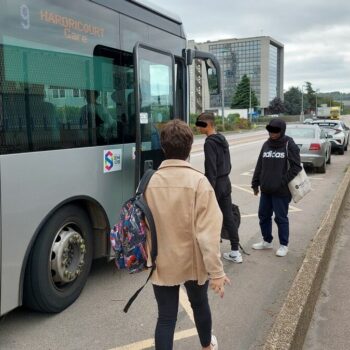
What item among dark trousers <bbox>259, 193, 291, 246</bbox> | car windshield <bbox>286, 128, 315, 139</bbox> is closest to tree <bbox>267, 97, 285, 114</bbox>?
car windshield <bbox>286, 128, 315, 139</bbox>

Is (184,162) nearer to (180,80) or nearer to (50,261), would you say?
(50,261)

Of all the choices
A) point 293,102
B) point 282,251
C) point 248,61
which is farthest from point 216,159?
point 248,61

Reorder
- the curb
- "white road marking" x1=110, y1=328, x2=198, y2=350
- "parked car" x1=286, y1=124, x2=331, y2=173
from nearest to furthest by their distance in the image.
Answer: the curb → "white road marking" x1=110, y1=328, x2=198, y2=350 → "parked car" x1=286, y1=124, x2=331, y2=173

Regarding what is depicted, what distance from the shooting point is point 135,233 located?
8.93 ft

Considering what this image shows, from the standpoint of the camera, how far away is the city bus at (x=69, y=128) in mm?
3465

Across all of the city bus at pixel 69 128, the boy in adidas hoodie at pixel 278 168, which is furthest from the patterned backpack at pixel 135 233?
the boy in adidas hoodie at pixel 278 168

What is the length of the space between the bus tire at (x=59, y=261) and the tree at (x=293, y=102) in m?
136

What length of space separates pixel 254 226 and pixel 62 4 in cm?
488

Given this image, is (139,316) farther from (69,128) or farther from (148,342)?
(69,128)

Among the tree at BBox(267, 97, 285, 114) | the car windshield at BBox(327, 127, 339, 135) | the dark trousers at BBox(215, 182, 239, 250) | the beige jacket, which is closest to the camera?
the beige jacket

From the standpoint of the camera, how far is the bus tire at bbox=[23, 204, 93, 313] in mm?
3791

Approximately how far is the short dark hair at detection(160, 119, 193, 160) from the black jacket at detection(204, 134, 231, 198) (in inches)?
82.7

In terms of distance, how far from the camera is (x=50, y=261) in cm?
394

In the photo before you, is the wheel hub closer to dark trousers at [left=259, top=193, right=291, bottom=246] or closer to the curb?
the curb
